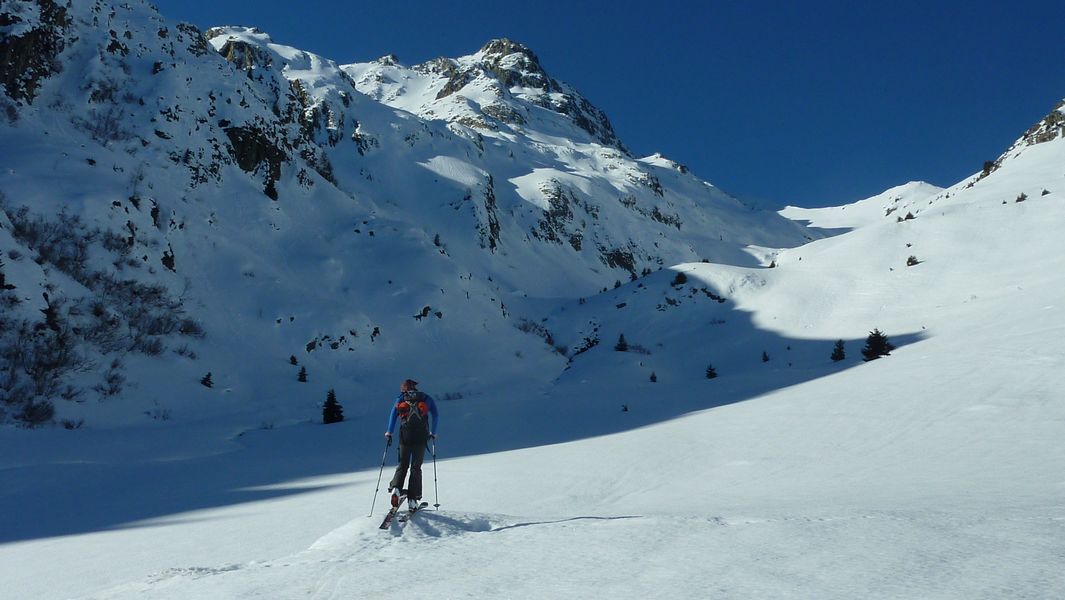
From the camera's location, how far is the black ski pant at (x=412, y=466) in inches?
280

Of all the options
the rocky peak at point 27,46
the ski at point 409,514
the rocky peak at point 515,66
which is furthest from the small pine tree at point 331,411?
the rocky peak at point 515,66

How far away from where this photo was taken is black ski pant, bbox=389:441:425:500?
7.11 metres

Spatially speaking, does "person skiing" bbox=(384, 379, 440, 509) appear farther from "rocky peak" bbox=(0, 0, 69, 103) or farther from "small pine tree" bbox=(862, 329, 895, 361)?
"rocky peak" bbox=(0, 0, 69, 103)

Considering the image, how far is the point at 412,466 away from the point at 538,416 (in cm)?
1029

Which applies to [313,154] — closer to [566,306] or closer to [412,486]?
[566,306]

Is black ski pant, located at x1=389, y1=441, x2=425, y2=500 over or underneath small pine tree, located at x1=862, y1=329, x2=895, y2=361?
underneath

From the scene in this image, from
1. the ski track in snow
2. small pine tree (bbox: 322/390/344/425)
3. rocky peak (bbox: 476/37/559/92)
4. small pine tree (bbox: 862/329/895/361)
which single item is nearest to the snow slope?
the ski track in snow

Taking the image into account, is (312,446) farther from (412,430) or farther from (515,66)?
(515,66)

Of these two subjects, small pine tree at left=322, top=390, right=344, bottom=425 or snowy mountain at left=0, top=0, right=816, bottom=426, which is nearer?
small pine tree at left=322, top=390, right=344, bottom=425

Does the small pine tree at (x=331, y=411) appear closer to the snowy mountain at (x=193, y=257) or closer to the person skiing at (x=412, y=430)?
the snowy mountain at (x=193, y=257)

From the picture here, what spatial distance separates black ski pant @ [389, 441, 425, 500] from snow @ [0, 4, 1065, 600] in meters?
0.85

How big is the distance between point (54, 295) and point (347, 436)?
11.0 meters

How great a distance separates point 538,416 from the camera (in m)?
17.5

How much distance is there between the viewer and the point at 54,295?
18.9m
